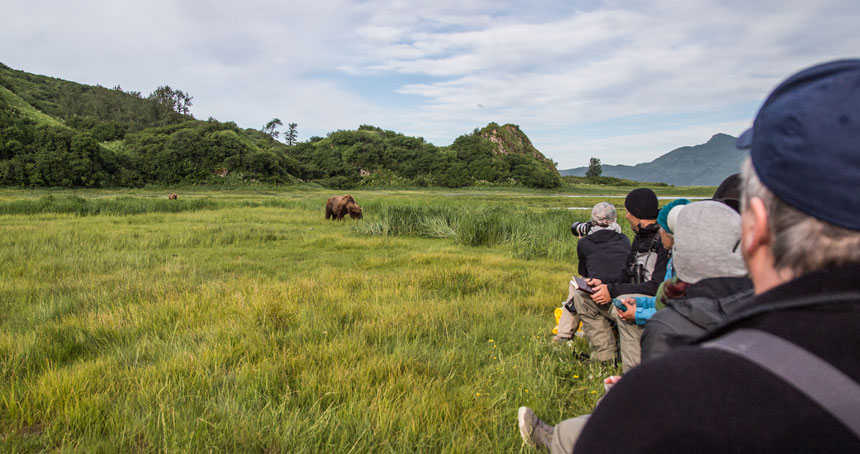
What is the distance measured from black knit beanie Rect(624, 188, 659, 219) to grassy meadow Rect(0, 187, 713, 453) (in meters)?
Result: 1.22

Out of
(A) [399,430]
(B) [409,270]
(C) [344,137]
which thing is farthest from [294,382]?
(C) [344,137]

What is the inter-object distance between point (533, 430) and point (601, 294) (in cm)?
113

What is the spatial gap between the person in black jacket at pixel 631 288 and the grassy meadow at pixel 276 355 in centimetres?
26

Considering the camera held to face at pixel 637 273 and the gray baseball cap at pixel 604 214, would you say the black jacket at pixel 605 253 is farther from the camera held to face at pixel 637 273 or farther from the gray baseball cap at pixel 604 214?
the camera held to face at pixel 637 273

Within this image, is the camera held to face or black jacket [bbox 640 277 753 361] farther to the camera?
the camera held to face

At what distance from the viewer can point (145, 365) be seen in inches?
129

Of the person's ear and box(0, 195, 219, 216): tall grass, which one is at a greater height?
the person's ear

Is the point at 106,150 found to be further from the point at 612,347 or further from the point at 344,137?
the point at 612,347

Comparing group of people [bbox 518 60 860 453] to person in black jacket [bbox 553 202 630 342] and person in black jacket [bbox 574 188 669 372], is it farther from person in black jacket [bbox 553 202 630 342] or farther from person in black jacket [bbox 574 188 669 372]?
person in black jacket [bbox 553 202 630 342]

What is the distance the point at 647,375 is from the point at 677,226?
4.90 feet

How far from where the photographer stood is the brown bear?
1608cm

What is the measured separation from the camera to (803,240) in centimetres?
78

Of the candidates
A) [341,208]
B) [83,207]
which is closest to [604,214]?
[341,208]

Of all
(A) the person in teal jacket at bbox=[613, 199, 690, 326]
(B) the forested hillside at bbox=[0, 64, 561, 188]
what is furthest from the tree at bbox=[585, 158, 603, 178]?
(A) the person in teal jacket at bbox=[613, 199, 690, 326]
